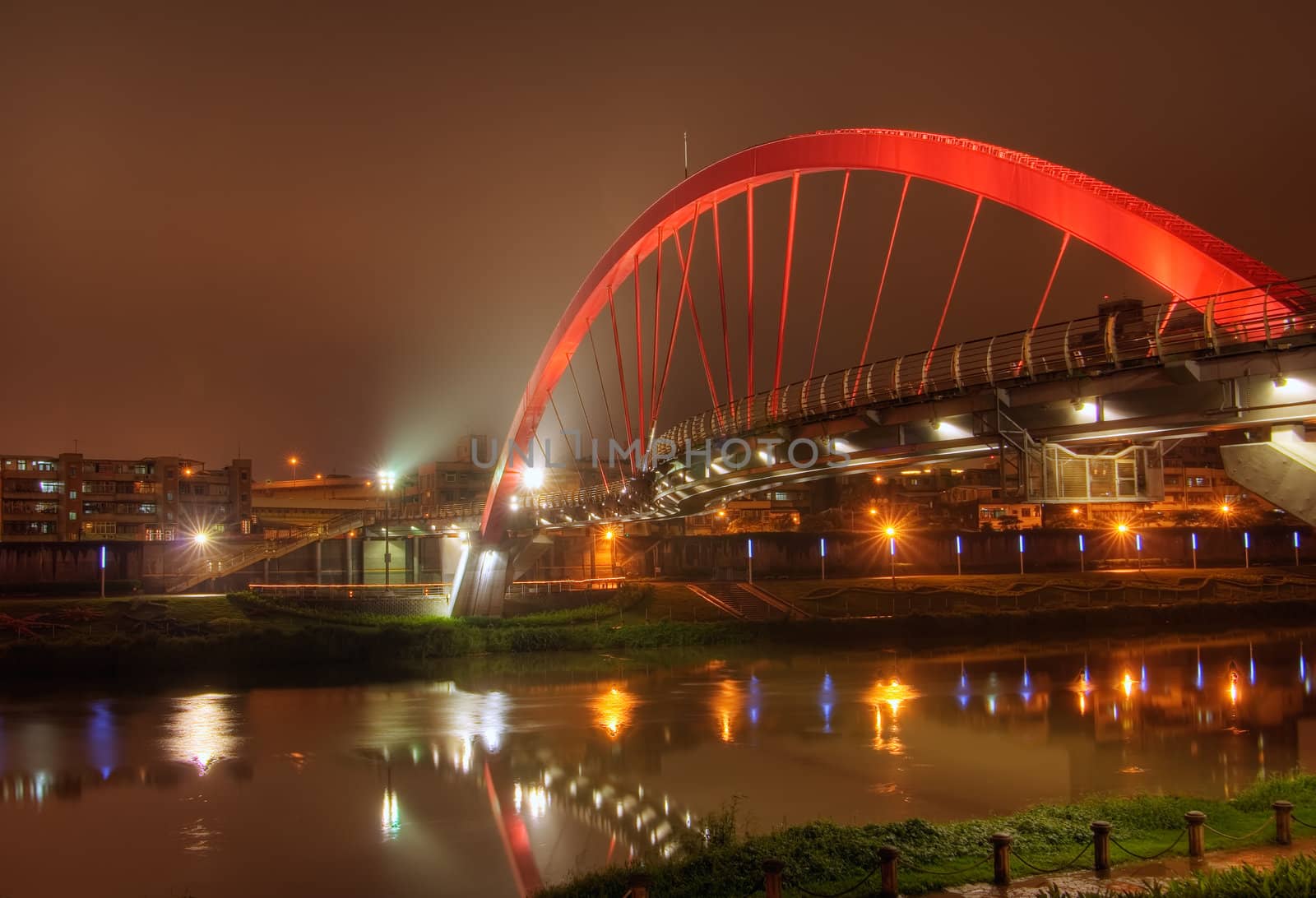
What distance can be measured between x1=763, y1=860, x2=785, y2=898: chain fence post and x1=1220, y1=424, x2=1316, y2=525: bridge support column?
7.84 m

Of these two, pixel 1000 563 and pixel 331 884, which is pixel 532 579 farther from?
pixel 331 884

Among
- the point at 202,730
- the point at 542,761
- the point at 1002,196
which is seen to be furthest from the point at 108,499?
the point at 1002,196

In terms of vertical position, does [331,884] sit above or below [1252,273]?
below

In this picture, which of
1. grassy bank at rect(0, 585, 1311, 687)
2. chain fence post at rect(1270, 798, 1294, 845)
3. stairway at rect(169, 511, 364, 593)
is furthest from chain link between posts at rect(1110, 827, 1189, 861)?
stairway at rect(169, 511, 364, 593)

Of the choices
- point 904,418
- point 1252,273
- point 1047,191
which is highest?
point 1047,191

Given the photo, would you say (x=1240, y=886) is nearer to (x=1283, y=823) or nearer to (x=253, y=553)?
(x=1283, y=823)

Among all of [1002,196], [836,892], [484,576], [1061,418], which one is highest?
[1002,196]

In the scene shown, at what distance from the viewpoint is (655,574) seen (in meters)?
52.1

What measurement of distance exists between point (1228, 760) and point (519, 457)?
2754 cm

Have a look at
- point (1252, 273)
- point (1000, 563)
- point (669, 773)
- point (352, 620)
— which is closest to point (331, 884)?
point (669, 773)

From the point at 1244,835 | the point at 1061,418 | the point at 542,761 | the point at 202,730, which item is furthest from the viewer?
the point at 202,730

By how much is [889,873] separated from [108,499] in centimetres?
7009

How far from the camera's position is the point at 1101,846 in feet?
34.0

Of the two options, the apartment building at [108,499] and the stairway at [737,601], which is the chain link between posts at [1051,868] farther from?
the apartment building at [108,499]
